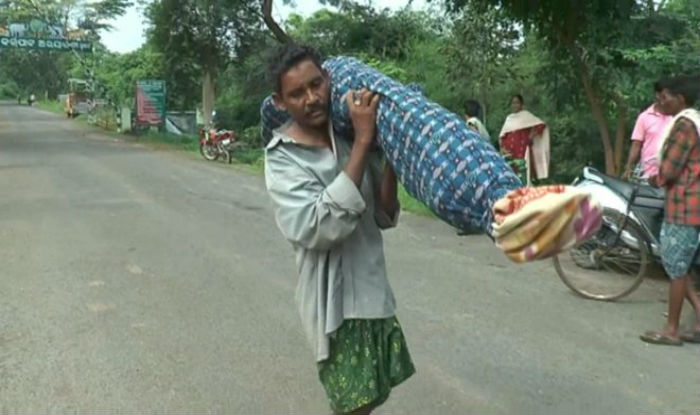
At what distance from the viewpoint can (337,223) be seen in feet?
6.62

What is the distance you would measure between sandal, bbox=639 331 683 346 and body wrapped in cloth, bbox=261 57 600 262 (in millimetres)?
3012

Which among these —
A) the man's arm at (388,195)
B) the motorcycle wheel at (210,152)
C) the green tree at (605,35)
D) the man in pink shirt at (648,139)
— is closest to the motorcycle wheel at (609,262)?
the man in pink shirt at (648,139)

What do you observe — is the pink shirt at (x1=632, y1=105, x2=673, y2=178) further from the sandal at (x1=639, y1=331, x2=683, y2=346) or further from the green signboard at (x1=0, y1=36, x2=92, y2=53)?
the green signboard at (x1=0, y1=36, x2=92, y2=53)

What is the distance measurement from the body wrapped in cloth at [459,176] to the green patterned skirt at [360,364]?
44 cm

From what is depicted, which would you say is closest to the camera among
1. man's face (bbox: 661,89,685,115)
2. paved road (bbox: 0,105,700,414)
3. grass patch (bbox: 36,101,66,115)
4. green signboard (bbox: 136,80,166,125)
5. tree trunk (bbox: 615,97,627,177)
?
paved road (bbox: 0,105,700,414)

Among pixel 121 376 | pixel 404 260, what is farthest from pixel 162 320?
pixel 404 260

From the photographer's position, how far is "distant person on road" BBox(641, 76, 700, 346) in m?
4.31

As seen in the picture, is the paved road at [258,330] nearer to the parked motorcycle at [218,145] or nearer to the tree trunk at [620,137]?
the tree trunk at [620,137]

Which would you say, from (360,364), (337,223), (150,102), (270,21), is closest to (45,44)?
(150,102)

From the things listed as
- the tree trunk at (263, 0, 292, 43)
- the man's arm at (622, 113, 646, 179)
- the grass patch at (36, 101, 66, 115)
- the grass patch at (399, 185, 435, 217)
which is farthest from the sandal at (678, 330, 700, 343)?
the grass patch at (36, 101, 66, 115)

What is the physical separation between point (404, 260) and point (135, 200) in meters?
5.11

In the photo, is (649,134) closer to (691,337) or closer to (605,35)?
(605,35)

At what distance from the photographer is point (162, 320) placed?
4.96m

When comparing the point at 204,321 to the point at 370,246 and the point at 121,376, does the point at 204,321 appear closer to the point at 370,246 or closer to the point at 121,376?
the point at 121,376
